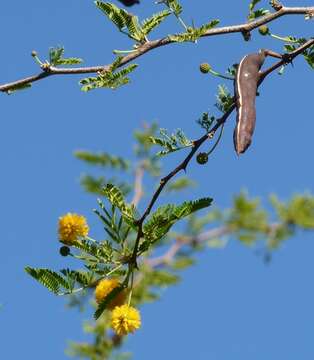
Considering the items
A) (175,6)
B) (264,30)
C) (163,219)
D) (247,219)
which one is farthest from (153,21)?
(247,219)

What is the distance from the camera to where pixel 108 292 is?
4914 millimetres

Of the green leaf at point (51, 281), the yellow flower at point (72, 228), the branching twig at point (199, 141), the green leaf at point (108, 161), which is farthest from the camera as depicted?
the green leaf at point (108, 161)

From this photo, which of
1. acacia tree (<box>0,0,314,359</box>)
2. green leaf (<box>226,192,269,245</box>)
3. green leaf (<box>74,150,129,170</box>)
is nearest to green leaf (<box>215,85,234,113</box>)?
acacia tree (<box>0,0,314,359</box>)

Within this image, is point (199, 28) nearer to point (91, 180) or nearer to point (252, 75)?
point (252, 75)

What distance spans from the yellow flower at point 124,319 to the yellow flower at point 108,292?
72mm

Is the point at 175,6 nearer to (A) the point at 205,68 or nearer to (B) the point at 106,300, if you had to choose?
(A) the point at 205,68

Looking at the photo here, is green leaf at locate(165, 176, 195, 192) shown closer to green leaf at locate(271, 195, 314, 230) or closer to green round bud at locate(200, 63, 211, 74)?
green leaf at locate(271, 195, 314, 230)

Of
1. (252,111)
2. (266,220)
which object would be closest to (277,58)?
(252,111)

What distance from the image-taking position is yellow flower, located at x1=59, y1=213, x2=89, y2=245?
512 cm

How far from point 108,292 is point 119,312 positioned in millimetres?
143

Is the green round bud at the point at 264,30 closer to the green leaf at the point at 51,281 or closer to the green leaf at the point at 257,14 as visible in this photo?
the green leaf at the point at 257,14

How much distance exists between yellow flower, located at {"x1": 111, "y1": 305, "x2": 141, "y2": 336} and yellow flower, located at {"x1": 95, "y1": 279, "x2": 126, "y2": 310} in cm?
7

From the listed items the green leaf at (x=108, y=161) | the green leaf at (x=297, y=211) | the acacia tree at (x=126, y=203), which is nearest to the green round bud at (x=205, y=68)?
the acacia tree at (x=126, y=203)

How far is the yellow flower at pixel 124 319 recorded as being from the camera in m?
4.80
